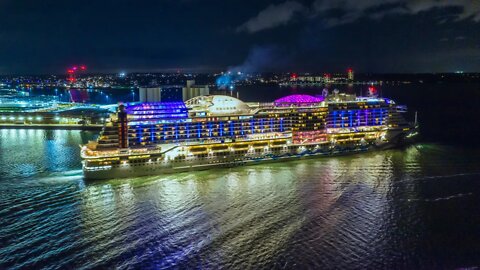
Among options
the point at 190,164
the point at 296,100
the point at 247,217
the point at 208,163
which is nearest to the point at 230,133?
the point at 208,163

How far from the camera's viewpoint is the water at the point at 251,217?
46.3ft

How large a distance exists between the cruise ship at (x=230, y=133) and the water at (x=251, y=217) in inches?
44.2

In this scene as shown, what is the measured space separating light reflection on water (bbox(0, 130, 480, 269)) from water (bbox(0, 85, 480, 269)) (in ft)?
0.17

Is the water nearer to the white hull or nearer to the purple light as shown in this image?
the white hull

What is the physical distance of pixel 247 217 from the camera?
1738 cm

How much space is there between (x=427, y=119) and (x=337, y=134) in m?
23.9

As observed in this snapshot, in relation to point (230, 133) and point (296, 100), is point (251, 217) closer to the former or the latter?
point (230, 133)

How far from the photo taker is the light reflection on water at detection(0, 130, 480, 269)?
14.1 m

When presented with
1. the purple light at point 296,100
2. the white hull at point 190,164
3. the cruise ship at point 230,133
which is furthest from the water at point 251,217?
the purple light at point 296,100

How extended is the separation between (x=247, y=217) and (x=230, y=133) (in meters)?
10.6

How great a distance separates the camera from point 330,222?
17.0m

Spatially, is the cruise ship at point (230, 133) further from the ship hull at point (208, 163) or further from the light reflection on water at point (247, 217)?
the light reflection on water at point (247, 217)

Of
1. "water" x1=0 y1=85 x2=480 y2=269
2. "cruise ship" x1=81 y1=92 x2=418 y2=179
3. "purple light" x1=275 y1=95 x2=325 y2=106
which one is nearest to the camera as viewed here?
"water" x1=0 y1=85 x2=480 y2=269

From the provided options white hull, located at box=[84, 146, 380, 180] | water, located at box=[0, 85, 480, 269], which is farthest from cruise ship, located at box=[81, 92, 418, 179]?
water, located at box=[0, 85, 480, 269]
